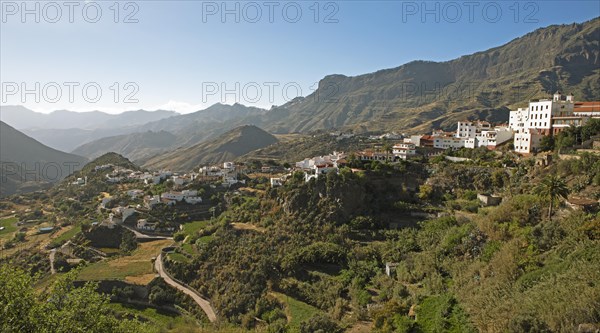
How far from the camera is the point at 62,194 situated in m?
61.4

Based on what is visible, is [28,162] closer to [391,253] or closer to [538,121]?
[391,253]

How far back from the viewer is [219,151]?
134 m

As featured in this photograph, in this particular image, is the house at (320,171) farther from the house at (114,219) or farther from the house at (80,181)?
the house at (80,181)

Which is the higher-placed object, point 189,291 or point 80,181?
point 80,181

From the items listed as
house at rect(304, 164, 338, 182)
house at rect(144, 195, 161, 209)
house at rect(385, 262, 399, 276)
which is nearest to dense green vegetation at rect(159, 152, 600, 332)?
house at rect(385, 262, 399, 276)

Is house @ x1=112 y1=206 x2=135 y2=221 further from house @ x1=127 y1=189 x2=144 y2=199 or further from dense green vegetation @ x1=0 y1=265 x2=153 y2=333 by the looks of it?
dense green vegetation @ x1=0 y1=265 x2=153 y2=333

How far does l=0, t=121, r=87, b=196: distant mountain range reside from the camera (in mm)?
103562

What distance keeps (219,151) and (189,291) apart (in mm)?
112274

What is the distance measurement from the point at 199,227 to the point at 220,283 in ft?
41.6

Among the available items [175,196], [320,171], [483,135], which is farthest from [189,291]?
[483,135]

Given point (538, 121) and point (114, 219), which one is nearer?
point (538, 121)

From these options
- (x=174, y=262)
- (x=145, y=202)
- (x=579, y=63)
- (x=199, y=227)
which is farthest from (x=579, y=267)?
(x=579, y=63)

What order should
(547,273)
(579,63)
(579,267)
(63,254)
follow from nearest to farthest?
(579,267) < (547,273) < (63,254) < (579,63)

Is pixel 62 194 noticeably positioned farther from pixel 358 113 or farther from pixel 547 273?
pixel 358 113
